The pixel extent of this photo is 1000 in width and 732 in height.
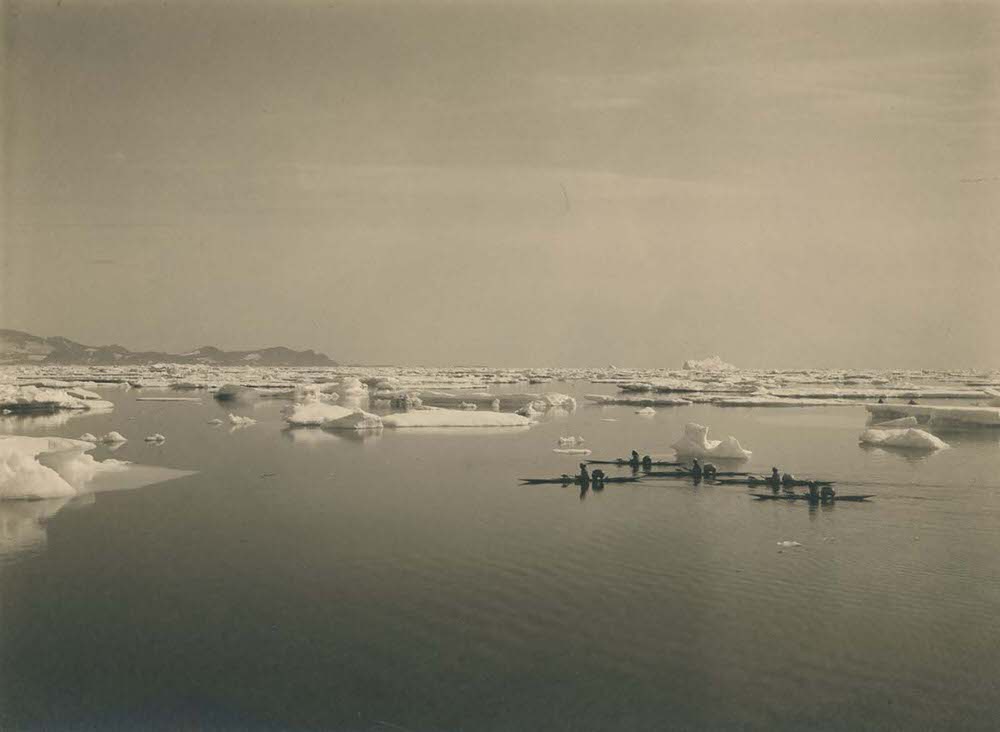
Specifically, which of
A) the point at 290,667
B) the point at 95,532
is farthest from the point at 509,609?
the point at 95,532

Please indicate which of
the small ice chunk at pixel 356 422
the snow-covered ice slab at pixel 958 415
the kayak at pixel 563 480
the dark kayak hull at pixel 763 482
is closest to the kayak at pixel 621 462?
the kayak at pixel 563 480

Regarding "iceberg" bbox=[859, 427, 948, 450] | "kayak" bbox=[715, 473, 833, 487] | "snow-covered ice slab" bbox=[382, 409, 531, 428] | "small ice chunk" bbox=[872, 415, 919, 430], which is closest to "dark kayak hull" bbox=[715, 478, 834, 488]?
"kayak" bbox=[715, 473, 833, 487]

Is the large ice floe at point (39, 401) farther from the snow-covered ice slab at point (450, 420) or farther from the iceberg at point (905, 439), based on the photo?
the iceberg at point (905, 439)

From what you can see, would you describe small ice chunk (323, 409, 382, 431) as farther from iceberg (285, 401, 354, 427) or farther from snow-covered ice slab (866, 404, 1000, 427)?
snow-covered ice slab (866, 404, 1000, 427)

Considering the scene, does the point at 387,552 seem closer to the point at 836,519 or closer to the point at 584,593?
the point at 584,593

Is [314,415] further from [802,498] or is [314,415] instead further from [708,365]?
[708,365]

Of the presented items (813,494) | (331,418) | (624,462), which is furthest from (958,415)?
(331,418)
